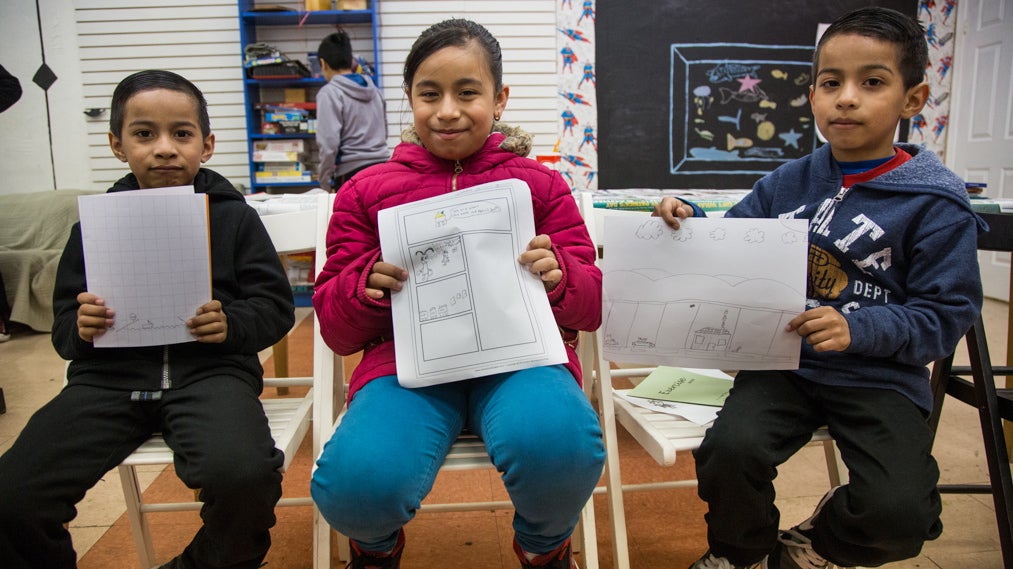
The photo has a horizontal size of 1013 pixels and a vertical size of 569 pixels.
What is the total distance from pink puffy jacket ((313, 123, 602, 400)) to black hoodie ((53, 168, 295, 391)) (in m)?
0.14

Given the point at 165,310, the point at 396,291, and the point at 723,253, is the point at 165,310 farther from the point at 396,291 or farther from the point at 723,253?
the point at 723,253

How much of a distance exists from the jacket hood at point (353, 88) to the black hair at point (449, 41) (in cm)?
300

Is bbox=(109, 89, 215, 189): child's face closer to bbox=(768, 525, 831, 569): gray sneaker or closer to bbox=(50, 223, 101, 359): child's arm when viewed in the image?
bbox=(50, 223, 101, 359): child's arm

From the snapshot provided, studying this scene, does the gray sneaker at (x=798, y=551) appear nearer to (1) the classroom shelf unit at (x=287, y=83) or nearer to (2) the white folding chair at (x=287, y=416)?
(2) the white folding chair at (x=287, y=416)

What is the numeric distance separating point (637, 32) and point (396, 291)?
14.4 ft

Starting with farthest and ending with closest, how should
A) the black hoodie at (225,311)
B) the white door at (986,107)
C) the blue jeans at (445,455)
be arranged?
1. the white door at (986,107)
2. the black hoodie at (225,311)
3. the blue jeans at (445,455)

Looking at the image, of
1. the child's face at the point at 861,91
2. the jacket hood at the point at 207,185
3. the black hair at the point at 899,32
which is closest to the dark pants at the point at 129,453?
the jacket hood at the point at 207,185

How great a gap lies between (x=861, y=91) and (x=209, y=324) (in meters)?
1.37

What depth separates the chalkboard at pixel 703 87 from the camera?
498cm

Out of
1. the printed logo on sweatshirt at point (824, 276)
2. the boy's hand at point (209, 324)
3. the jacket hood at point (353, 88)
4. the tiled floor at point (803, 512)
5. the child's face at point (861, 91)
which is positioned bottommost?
the tiled floor at point (803, 512)

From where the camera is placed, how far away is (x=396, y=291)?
123cm

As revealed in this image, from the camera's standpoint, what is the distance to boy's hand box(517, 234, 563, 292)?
3.89 feet

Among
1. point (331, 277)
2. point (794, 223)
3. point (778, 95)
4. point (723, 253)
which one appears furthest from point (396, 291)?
point (778, 95)

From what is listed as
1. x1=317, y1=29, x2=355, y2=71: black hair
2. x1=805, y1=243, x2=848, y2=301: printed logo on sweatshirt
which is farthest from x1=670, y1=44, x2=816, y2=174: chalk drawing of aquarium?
x1=805, y1=243, x2=848, y2=301: printed logo on sweatshirt
